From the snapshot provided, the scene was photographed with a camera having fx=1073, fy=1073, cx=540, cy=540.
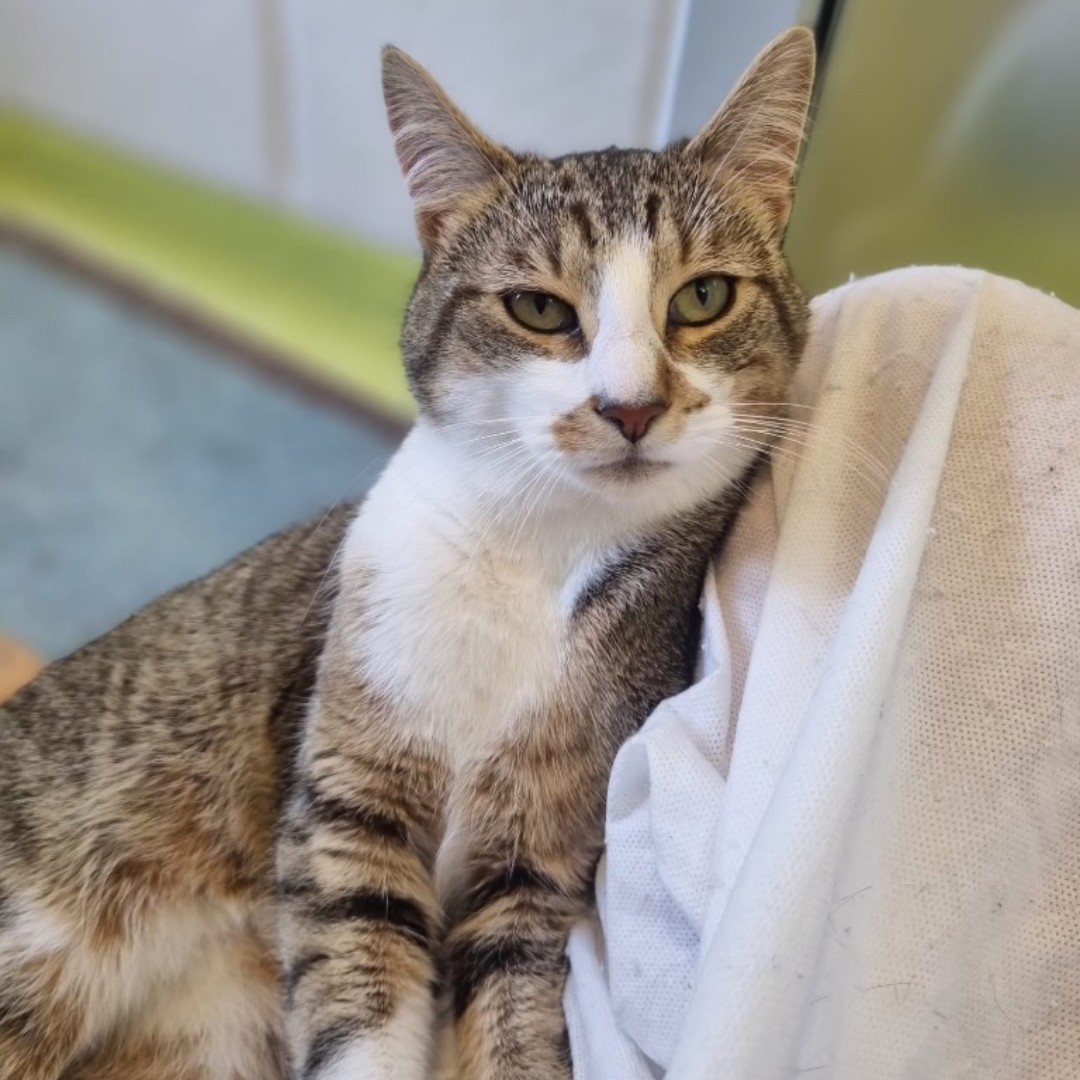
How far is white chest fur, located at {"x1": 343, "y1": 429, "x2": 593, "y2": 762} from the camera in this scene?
979 mm

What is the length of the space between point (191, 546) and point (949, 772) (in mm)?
1448

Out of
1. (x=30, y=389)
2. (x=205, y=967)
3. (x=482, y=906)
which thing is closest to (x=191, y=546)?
(x=30, y=389)

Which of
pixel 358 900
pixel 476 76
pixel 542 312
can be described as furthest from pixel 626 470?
pixel 476 76

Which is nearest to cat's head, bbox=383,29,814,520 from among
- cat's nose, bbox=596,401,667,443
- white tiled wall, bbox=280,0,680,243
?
cat's nose, bbox=596,401,667,443

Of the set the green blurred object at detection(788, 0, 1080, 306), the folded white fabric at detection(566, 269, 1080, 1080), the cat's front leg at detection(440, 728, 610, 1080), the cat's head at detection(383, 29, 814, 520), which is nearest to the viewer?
the folded white fabric at detection(566, 269, 1080, 1080)

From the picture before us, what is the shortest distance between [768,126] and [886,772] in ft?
1.91

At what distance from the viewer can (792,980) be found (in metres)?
0.71

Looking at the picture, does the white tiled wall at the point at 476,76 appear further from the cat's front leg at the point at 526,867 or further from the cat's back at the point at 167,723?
the cat's front leg at the point at 526,867

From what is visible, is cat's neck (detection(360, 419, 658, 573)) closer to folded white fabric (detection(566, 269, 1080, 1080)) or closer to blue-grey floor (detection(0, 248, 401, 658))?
folded white fabric (detection(566, 269, 1080, 1080))

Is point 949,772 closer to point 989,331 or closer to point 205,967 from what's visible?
point 989,331

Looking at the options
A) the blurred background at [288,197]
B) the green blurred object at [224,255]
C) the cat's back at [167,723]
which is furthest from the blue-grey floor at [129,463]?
the cat's back at [167,723]

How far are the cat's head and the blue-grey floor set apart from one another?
86 centimetres

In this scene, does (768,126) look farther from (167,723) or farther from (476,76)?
(476,76)

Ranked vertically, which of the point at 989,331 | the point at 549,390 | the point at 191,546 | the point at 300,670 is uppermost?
the point at 989,331
